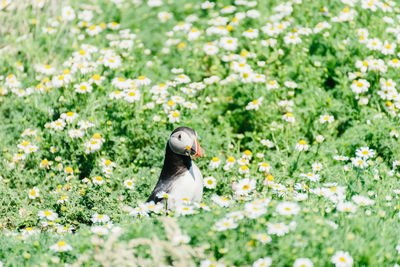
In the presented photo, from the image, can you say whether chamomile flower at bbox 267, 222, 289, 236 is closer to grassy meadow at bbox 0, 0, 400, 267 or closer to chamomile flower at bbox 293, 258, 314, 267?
grassy meadow at bbox 0, 0, 400, 267

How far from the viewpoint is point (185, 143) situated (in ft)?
12.1

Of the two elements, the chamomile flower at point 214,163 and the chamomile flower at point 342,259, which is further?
the chamomile flower at point 214,163

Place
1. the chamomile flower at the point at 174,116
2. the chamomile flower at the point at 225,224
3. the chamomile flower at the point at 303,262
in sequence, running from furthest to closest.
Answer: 1. the chamomile flower at the point at 174,116
2. the chamomile flower at the point at 225,224
3. the chamomile flower at the point at 303,262

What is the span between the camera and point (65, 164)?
4789mm

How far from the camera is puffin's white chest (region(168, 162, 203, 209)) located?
12.1 feet

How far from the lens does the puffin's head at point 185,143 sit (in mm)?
3666

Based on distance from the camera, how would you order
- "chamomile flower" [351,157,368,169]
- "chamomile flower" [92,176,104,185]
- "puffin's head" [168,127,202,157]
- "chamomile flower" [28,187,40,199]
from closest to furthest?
"puffin's head" [168,127,202,157], "chamomile flower" [351,157,368,169], "chamomile flower" [92,176,104,185], "chamomile flower" [28,187,40,199]

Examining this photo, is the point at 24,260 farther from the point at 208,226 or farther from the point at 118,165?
the point at 118,165

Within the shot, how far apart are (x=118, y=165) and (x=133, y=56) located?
168 centimetres

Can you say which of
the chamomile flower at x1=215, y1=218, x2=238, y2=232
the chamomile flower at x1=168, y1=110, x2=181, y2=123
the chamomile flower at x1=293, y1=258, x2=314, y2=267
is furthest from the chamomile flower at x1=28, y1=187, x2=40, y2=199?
the chamomile flower at x1=293, y1=258, x2=314, y2=267

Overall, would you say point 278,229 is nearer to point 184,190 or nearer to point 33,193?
point 184,190

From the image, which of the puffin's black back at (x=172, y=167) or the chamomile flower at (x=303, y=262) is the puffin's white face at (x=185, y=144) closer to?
the puffin's black back at (x=172, y=167)

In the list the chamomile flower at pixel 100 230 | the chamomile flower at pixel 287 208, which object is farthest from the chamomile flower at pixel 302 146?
the chamomile flower at pixel 100 230

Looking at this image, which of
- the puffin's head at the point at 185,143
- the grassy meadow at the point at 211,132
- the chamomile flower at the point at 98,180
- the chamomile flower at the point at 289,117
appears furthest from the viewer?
the chamomile flower at the point at 289,117
